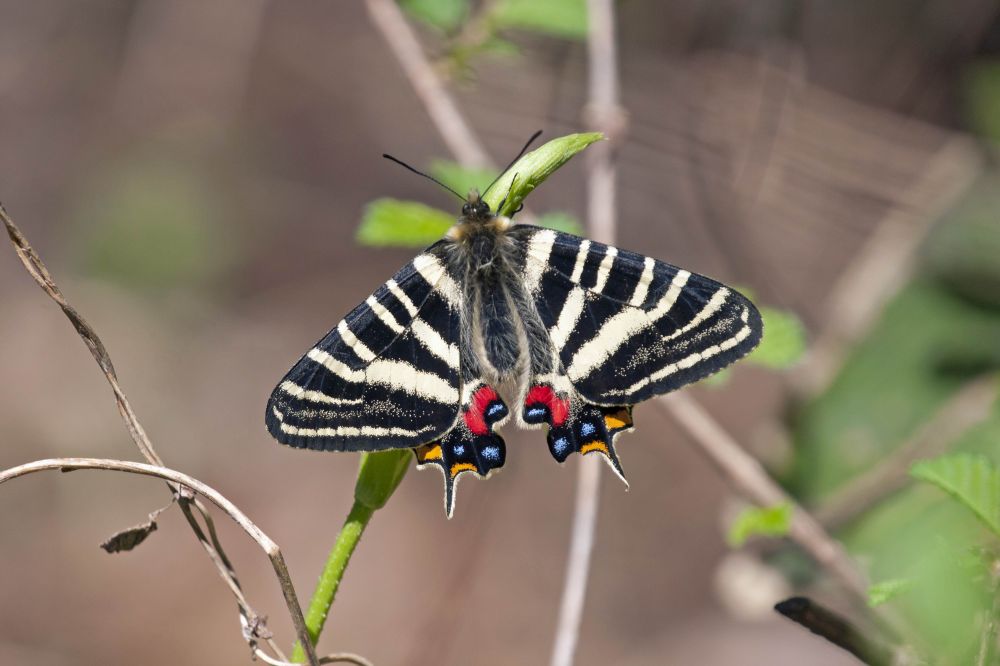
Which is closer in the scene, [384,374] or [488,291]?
[384,374]

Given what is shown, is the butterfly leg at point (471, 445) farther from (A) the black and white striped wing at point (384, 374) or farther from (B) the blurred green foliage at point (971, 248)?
(B) the blurred green foliage at point (971, 248)

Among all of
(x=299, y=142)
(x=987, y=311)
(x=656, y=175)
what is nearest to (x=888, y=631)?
(x=987, y=311)

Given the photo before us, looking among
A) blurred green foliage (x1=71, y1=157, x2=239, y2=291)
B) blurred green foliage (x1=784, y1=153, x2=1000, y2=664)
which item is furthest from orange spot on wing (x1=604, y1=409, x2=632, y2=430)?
blurred green foliage (x1=71, y1=157, x2=239, y2=291)

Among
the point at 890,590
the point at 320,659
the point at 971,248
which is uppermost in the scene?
the point at 971,248

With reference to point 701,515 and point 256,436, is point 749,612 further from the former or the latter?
point 256,436

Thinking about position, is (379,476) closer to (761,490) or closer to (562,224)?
(562,224)

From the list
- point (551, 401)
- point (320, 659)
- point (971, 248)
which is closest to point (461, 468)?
point (551, 401)

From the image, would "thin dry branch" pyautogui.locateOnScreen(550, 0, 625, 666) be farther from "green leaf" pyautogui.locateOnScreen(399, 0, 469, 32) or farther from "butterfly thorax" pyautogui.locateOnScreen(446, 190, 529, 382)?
"green leaf" pyautogui.locateOnScreen(399, 0, 469, 32)
